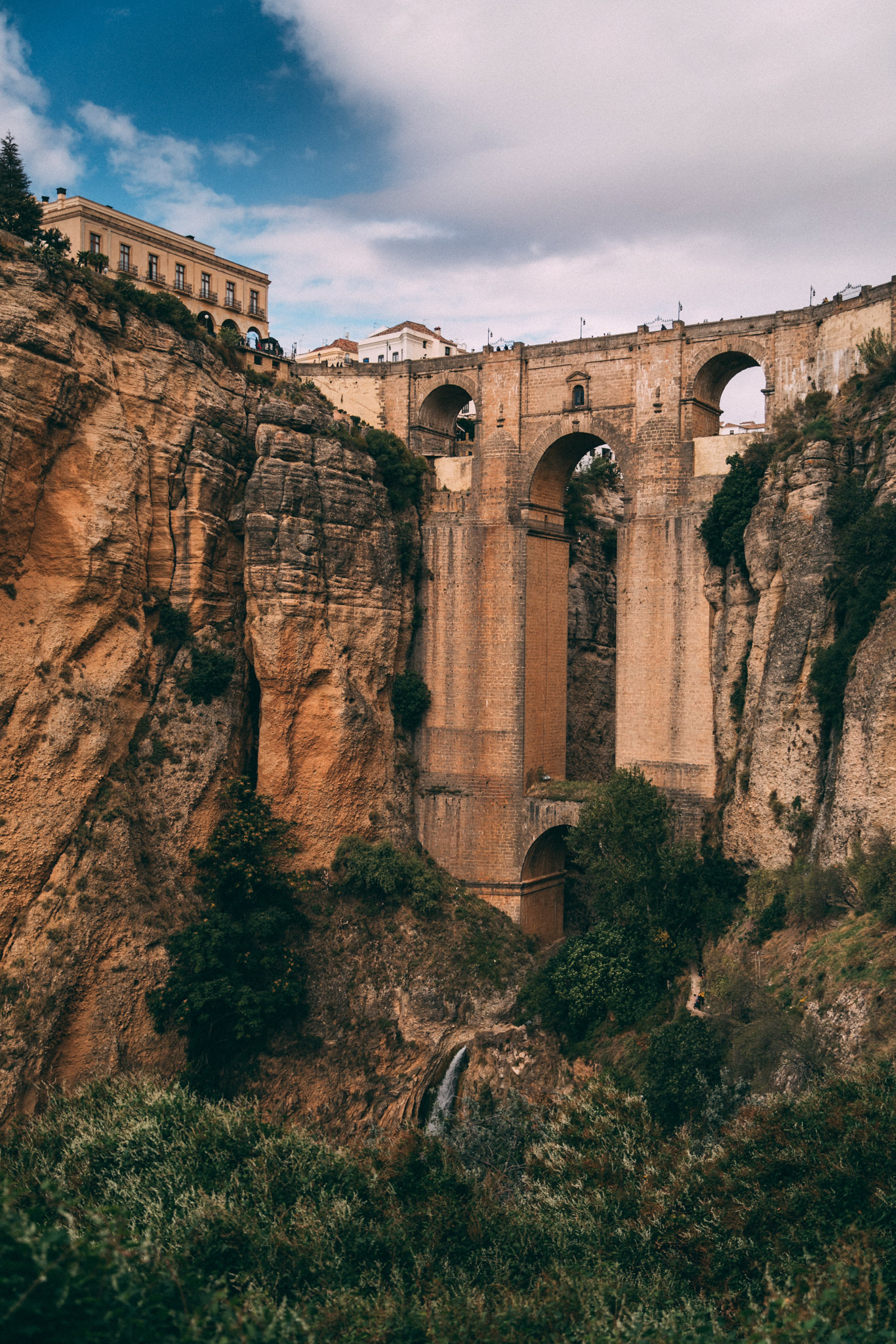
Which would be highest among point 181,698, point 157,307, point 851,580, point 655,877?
point 157,307

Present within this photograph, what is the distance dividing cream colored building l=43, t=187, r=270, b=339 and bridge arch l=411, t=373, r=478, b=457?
9064 millimetres

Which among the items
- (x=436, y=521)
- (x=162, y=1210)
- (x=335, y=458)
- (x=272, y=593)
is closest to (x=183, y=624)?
(x=272, y=593)

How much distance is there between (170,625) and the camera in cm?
3044

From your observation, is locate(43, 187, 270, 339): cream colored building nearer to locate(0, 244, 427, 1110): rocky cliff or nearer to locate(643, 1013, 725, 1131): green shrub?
locate(0, 244, 427, 1110): rocky cliff

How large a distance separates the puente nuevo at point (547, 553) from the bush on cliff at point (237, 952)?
6312mm

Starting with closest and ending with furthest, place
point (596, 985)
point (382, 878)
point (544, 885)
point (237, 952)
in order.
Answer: point (596, 985), point (237, 952), point (382, 878), point (544, 885)

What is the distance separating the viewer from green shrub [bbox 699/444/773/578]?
30.4 metres

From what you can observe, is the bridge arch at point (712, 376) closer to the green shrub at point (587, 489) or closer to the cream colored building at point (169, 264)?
the green shrub at point (587, 489)

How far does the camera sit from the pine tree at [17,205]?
1119 inches

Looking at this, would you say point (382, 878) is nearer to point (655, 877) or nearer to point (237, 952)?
point (237, 952)

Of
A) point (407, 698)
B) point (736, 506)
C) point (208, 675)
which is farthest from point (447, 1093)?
point (736, 506)

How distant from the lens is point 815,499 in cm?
2816

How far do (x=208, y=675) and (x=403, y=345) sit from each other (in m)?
33.4

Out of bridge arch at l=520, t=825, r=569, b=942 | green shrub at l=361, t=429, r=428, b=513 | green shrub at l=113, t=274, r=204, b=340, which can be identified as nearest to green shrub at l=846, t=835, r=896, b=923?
bridge arch at l=520, t=825, r=569, b=942
